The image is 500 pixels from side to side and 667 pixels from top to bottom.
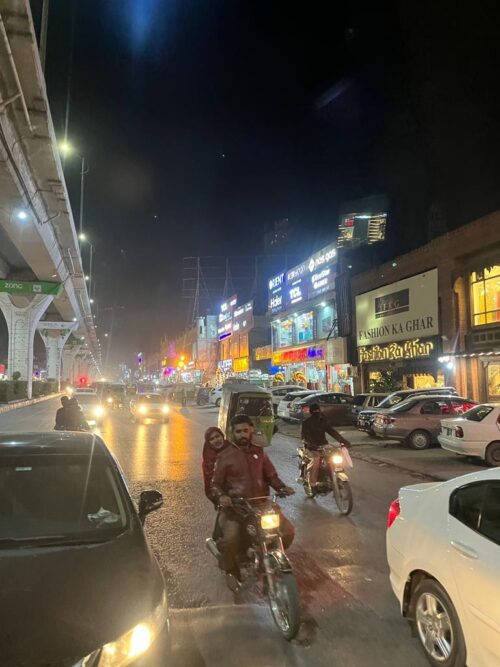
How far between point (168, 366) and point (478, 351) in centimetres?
11094

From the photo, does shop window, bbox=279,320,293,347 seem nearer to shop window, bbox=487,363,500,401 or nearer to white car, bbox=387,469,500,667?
shop window, bbox=487,363,500,401

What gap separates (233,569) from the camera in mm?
4609

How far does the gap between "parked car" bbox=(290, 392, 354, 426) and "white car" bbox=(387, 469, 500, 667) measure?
58.9 ft

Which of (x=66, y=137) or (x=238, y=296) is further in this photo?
(x=238, y=296)

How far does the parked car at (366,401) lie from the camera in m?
21.1

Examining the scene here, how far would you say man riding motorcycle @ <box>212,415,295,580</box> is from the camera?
458 cm

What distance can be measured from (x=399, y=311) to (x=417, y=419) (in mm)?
12669

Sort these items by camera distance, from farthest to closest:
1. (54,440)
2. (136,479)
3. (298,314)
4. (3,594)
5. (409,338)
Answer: (298,314) < (409,338) < (136,479) < (54,440) < (3,594)

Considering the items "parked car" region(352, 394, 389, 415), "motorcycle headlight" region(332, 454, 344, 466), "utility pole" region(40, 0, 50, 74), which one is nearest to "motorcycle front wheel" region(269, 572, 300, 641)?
"motorcycle headlight" region(332, 454, 344, 466)

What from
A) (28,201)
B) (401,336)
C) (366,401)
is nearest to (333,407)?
(366,401)

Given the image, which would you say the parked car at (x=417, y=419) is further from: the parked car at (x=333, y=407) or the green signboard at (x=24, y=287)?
the green signboard at (x=24, y=287)

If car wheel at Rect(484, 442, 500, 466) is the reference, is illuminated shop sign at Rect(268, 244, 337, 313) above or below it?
above

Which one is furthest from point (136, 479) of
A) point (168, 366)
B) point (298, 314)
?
point (168, 366)

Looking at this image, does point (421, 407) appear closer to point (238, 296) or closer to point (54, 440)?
point (54, 440)
